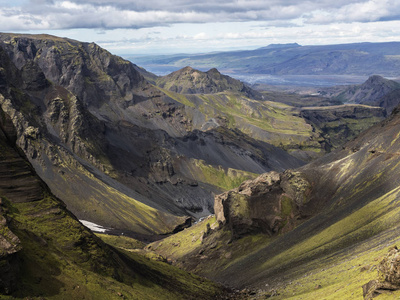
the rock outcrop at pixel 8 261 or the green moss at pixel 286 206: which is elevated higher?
the rock outcrop at pixel 8 261

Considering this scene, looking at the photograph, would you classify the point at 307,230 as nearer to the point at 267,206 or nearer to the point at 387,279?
the point at 267,206

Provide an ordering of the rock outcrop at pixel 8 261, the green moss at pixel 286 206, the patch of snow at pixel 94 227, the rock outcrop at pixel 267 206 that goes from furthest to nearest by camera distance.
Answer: the patch of snow at pixel 94 227, the green moss at pixel 286 206, the rock outcrop at pixel 267 206, the rock outcrop at pixel 8 261

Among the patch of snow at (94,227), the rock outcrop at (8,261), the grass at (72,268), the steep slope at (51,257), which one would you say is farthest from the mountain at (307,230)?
the rock outcrop at (8,261)

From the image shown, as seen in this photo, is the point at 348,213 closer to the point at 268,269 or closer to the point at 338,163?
the point at 268,269

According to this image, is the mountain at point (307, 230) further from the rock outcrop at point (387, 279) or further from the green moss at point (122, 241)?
the green moss at point (122, 241)

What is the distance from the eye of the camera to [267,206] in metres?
135

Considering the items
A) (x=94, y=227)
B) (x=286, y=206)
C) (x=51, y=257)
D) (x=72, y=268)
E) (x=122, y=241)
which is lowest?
(x=94, y=227)

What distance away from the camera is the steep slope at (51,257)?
53344 millimetres

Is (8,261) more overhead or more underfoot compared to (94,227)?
more overhead

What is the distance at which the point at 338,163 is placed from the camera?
143 meters

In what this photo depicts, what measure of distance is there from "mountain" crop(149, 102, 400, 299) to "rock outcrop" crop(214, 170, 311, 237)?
31cm

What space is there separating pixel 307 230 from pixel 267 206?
22.4 metres

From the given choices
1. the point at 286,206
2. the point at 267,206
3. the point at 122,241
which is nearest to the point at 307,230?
the point at 286,206

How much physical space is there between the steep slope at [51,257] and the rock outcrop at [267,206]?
4059 centimetres
